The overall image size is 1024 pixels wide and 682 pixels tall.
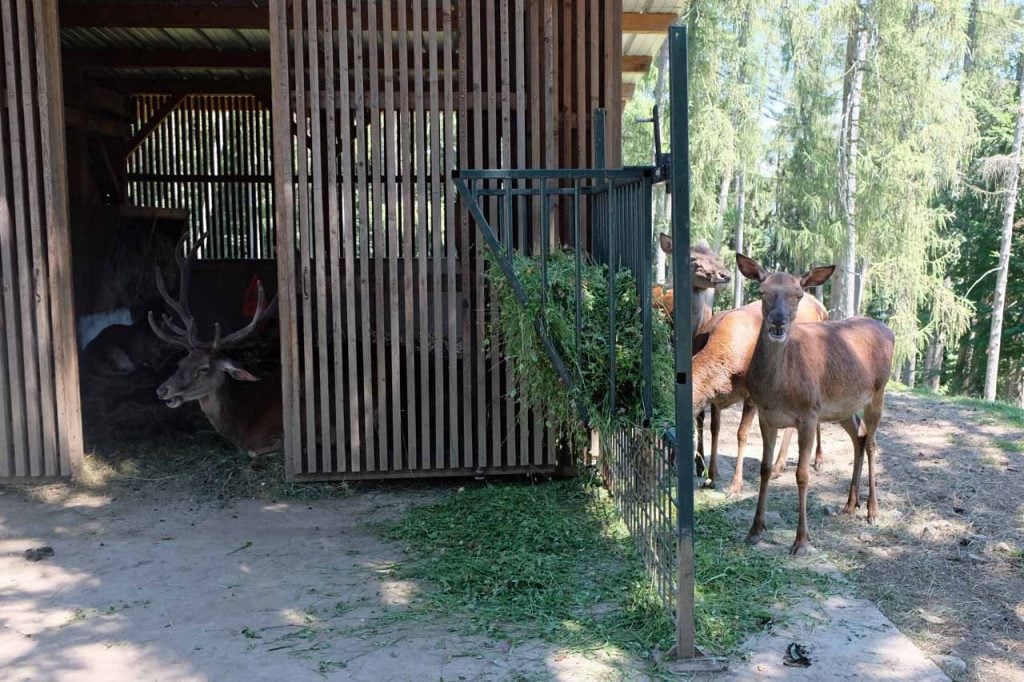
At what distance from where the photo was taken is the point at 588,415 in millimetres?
5383

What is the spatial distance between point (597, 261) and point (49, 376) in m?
4.51

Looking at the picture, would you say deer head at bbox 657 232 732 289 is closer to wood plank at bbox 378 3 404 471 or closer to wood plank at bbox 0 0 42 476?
wood plank at bbox 378 3 404 471

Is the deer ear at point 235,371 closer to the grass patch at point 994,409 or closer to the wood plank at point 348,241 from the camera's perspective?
the wood plank at point 348,241

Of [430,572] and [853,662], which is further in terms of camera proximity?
[430,572]

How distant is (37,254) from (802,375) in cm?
592

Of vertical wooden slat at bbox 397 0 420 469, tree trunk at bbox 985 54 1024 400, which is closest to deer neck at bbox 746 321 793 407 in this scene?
vertical wooden slat at bbox 397 0 420 469

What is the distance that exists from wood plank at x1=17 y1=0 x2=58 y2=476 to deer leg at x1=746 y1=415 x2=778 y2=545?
550 centimetres

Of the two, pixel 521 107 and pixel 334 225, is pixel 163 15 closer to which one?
pixel 334 225

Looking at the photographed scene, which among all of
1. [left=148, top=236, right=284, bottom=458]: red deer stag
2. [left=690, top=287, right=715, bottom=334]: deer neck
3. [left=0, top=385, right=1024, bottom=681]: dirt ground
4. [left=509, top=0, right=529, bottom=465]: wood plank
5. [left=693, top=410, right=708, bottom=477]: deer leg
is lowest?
[left=0, top=385, right=1024, bottom=681]: dirt ground

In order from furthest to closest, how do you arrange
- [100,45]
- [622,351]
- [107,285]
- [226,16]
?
1. [107,285]
2. [100,45]
3. [226,16]
4. [622,351]

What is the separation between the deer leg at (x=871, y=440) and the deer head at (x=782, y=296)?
1.43 metres

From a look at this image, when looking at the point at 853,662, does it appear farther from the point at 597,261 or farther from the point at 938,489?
the point at 938,489

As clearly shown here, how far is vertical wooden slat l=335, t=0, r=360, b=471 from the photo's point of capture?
713 centimetres

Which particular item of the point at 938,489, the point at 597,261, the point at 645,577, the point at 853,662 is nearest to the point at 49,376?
the point at 597,261
